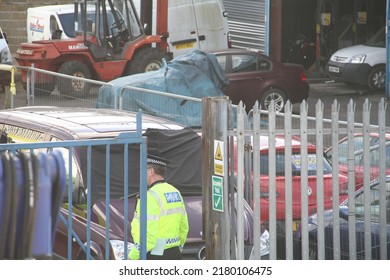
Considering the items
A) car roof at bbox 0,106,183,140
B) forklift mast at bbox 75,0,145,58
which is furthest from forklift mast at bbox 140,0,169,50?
car roof at bbox 0,106,183,140

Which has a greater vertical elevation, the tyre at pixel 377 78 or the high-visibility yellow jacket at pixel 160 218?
the high-visibility yellow jacket at pixel 160 218

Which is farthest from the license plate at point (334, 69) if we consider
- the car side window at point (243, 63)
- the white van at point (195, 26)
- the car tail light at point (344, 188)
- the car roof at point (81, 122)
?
the car tail light at point (344, 188)

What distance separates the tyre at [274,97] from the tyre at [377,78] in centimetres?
441

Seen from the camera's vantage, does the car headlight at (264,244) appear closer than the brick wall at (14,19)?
Yes

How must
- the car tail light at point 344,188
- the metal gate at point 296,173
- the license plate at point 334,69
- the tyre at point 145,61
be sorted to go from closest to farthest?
1. the metal gate at point 296,173
2. the car tail light at point 344,188
3. the tyre at point 145,61
4. the license plate at point 334,69

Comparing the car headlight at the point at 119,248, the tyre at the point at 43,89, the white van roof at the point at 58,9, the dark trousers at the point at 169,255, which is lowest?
the white van roof at the point at 58,9

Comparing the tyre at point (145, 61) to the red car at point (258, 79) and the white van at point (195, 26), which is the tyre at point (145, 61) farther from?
the red car at point (258, 79)

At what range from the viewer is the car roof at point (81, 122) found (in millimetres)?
9906

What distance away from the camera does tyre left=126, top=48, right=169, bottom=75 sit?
26109mm

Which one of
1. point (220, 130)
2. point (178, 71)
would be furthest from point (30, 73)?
point (220, 130)

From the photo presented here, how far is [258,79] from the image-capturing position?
74.6ft

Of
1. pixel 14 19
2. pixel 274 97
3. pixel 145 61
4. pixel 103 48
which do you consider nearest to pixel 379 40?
pixel 274 97

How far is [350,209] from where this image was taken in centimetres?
847

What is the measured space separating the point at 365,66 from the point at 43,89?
466 inches
